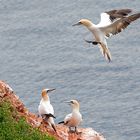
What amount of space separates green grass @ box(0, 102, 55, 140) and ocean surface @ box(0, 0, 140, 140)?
880 inches

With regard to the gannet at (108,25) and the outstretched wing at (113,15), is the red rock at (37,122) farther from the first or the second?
the outstretched wing at (113,15)

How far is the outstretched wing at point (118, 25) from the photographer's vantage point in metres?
28.1

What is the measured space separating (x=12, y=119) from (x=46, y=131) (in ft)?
6.35

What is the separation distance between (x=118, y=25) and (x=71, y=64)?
28219 millimetres

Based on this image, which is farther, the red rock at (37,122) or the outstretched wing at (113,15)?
the outstretched wing at (113,15)

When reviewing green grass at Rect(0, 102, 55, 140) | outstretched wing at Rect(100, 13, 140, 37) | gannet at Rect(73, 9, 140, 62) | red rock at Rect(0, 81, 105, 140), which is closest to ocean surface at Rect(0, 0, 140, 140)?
gannet at Rect(73, 9, 140, 62)

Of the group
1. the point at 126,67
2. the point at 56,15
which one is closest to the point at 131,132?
the point at 126,67

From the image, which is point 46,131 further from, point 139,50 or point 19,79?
point 139,50

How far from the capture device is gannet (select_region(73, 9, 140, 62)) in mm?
28359

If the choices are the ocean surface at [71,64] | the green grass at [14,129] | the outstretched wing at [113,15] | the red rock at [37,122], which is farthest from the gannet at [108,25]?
the ocean surface at [71,64]

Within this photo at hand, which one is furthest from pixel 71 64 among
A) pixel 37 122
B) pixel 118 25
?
Result: pixel 37 122

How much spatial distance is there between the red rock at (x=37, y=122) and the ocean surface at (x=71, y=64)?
1843 centimetres

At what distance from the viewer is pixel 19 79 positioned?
55469 mm

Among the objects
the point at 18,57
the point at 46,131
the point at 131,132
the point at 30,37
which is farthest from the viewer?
the point at 30,37
